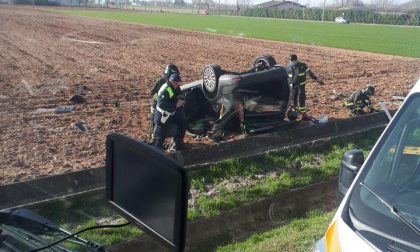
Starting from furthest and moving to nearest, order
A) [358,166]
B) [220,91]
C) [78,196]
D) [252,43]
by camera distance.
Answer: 1. [252,43]
2. [220,91]
3. [78,196]
4. [358,166]

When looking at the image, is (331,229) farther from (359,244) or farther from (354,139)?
(354,139)

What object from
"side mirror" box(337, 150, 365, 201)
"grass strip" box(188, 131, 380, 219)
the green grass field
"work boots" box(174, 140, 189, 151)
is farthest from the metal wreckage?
the green grass field

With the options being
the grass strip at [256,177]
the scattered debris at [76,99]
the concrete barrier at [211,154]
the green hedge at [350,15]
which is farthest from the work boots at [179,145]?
the green hedge at [350,15]

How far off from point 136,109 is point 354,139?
17.1 feet

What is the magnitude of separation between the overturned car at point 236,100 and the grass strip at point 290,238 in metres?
3.78

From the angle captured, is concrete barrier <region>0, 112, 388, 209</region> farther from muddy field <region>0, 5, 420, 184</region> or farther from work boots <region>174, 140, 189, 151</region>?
muddy field <region>0, 5, 420, 184</region>

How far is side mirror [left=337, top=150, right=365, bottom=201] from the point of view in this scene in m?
3.47

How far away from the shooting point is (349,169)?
350 cm

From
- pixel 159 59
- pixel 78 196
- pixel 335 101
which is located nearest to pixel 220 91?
pixel 78 196

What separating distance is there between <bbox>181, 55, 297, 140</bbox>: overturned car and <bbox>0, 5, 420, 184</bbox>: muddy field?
64 cm

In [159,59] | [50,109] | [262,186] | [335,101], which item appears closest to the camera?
[262,186]

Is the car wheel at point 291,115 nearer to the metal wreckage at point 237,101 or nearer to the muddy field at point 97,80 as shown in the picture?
the metal wreckage at point 237,101

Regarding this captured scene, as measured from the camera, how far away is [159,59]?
23.8m

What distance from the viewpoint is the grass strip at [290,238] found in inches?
227
